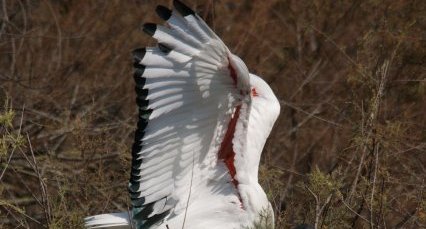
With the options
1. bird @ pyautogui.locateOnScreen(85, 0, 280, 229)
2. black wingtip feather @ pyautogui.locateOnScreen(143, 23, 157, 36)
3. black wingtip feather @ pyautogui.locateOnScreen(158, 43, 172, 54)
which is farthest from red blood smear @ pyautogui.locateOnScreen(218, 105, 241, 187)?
black wingtip feather @ pyautogui.locateOnScreen(143, 23, 157, 36)

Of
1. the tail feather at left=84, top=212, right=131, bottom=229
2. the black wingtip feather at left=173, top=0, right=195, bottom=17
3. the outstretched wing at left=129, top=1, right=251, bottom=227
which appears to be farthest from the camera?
the tail feather at left=84, top=212, right=131, bottom=229

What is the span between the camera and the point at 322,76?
10492mm

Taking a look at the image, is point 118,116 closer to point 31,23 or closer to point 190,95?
point 31,23

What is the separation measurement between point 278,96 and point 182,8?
4.39 meters

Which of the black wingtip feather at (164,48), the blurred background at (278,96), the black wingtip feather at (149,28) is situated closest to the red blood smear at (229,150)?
the blurred background at (278,96)

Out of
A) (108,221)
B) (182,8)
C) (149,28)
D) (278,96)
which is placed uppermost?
(182,8)

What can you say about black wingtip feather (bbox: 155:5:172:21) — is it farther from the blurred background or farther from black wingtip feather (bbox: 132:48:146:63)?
the blurred background

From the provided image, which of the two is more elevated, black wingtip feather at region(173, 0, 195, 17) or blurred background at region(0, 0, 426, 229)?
black wingtip feather at region(173, 0, 195, 17)

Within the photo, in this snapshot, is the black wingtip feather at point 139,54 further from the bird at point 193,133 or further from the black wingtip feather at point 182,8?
the black wingtip feather at point 182,8

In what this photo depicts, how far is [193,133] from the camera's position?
19.0ft

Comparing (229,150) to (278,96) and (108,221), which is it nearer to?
(108,221)

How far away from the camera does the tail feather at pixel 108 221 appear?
5.70 metres

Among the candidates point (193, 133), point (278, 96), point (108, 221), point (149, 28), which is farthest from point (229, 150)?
point (278, 96)

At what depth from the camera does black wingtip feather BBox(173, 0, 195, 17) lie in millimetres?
5289
